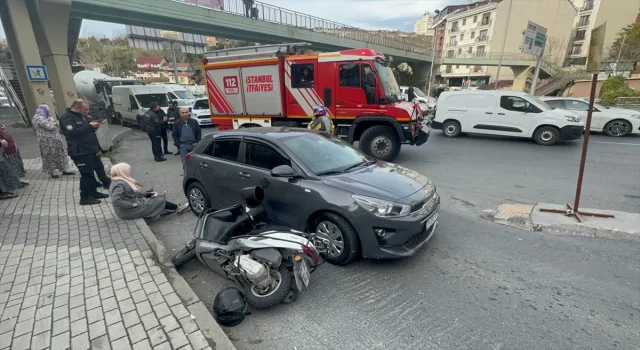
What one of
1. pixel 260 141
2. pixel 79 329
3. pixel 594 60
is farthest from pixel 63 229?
pixel 594 60

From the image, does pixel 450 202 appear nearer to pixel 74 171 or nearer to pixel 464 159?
pixel 464 159

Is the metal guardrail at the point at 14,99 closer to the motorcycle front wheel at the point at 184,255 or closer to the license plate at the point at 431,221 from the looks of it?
the motorcycle front wheel at the point at 184,255

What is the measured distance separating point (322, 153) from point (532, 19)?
64915mm

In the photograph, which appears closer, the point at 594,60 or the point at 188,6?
the point at 594,60

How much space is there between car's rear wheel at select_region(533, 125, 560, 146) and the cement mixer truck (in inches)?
774

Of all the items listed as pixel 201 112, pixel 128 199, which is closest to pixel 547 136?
pixel 128 199

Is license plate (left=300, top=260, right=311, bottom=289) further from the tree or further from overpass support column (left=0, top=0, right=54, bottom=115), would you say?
the tree

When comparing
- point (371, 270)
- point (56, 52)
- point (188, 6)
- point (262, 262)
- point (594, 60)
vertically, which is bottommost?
point (371, 270)

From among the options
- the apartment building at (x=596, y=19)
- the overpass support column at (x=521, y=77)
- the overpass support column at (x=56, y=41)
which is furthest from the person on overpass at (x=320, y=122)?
the apartment building at (x=596, y=19)

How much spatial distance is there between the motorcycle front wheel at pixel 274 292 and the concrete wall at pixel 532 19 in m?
58.0

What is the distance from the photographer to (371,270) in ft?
10.9

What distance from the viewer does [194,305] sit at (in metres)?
2.68

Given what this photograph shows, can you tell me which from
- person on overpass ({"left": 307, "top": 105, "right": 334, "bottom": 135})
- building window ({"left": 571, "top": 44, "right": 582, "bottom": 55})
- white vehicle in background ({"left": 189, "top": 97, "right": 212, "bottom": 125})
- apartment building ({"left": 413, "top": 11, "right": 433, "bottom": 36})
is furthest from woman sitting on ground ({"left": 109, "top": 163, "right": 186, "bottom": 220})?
apartment building ({"left": 413, "top": 11, "right": 433, "bottom": 36})

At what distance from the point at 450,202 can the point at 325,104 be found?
426cm
